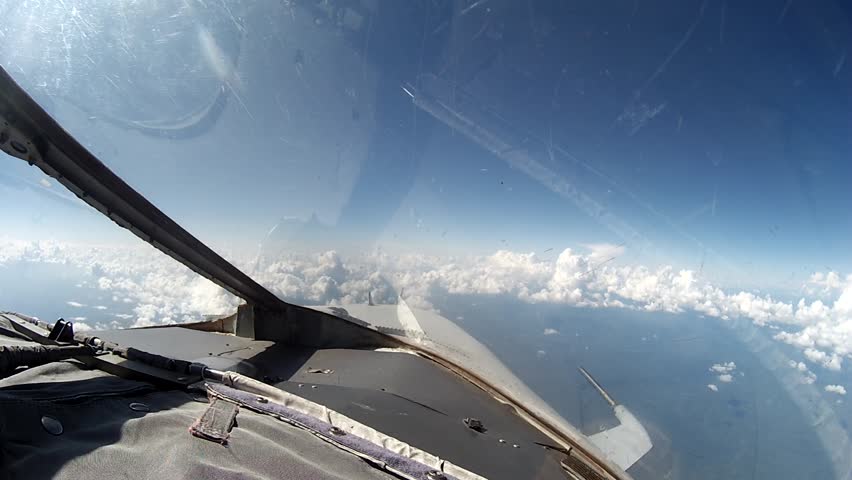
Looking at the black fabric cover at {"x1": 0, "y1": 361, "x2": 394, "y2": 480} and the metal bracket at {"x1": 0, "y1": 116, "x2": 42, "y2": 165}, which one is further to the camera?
the metal bracket at {"x1": 0, "y1": 116, "x2": 42, "y2": 165}

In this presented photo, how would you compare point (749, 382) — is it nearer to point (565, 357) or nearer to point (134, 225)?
point (565, 357)

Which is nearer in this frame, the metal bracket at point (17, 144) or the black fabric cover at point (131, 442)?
the black fabric cover at point (131, 442)

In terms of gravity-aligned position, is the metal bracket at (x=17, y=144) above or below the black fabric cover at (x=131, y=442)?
above

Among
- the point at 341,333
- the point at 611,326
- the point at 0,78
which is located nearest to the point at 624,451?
the point at 341,333

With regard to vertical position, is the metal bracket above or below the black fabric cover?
above

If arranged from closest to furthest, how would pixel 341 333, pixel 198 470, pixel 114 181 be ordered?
pixel 198 470, pixel 114 181, pixel 341 333

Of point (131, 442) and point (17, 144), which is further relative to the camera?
point (17, 144)

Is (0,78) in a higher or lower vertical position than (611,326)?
lower

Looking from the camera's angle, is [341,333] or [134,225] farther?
[341,333]

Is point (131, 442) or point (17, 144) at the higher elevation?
point (17, 144)

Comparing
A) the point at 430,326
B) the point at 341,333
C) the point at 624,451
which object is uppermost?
the point at 430,326

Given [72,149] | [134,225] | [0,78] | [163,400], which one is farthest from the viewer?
[134,225]
